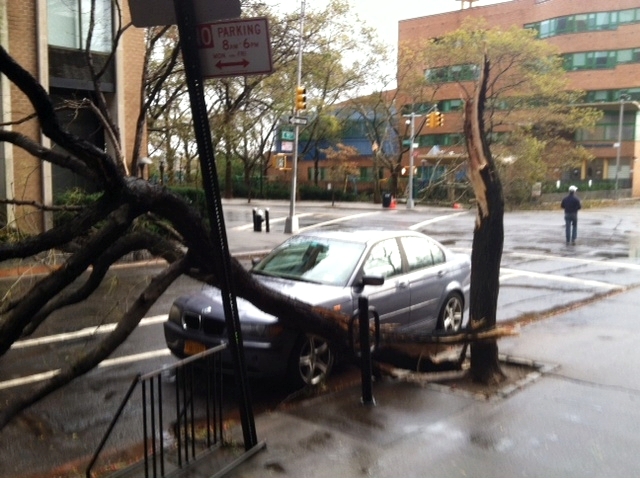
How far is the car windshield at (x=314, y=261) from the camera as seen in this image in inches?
292

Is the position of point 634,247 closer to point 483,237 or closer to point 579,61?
point 483,237

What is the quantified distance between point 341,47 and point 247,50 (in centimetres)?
3729

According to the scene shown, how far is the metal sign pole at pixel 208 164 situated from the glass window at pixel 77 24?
51.5 ft

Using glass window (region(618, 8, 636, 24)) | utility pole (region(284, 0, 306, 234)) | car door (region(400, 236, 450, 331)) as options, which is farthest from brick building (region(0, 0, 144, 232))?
glass window (region(618, 8, 636, 24))

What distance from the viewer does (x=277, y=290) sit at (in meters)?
6.54

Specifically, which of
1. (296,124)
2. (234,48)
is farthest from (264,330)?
(296,124)

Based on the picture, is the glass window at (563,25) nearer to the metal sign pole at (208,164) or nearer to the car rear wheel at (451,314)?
the car rear wheel at (451,314)

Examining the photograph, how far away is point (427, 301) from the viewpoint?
830 centimetres

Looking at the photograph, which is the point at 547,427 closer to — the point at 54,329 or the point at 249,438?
the point at 249,438

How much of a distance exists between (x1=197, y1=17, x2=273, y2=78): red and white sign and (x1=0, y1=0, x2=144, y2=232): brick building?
12.9 metres

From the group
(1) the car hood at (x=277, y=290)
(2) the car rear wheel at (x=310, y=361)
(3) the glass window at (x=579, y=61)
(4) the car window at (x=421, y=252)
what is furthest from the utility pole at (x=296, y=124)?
(3) the glass window at (x=579, y=61)

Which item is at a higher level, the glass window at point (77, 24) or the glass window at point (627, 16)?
the glass window at point (627, 16)

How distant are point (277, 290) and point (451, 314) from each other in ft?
10.8

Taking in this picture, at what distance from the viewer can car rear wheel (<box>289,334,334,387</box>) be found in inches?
252
